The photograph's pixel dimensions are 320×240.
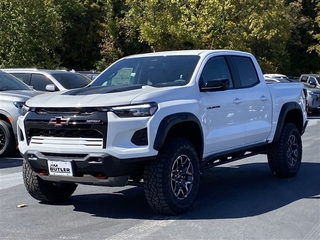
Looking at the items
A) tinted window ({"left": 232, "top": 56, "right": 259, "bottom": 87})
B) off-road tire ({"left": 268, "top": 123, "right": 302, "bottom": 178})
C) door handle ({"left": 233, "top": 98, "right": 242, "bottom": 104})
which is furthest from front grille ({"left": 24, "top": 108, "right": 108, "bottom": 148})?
off-road tire ({"left": 268, "top": 123, "right": 302, "bottom": 178})

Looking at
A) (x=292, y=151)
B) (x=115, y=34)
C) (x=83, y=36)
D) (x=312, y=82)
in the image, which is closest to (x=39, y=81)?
(x=292, y=151)

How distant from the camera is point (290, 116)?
31.8ft

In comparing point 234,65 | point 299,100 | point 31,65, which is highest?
point 234,65

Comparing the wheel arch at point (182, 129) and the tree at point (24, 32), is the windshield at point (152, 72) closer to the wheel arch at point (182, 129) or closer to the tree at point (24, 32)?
the wheel arch at point (182, 129)

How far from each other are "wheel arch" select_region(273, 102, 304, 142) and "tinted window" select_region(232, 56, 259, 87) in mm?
784

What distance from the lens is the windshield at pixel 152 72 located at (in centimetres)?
738

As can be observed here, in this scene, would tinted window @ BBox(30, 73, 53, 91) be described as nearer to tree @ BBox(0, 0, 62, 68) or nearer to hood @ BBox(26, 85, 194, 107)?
hood @ BBox(26, 85, 194, 107)

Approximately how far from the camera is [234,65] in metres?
8.26

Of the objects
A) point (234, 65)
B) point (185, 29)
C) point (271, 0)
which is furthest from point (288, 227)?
point (271, 0)

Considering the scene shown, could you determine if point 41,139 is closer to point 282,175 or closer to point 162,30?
point 282,175

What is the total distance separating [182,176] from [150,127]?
89 cm

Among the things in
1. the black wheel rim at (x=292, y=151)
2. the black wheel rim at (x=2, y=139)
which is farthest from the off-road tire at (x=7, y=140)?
the black wheel rim at (x=292, y=151)

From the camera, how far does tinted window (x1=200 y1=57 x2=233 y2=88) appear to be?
7.48 meters

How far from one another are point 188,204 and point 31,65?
2259 centimetres
